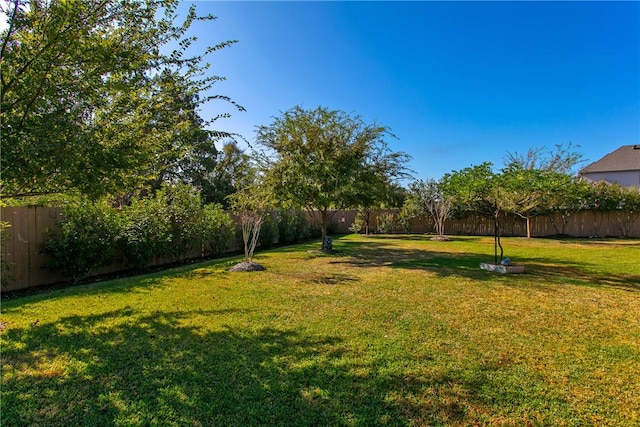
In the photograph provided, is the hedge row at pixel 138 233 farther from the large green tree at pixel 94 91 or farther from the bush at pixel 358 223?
the bush at pixel 358 223

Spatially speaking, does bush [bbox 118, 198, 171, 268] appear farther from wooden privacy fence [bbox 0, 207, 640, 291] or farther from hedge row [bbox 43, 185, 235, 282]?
wooden privacy fence [bbox 0, 207, 640, 291]

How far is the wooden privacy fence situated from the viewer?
18.2 ft

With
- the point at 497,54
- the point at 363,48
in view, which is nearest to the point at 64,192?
the point at 363,48

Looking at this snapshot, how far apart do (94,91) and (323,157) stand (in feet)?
22.0

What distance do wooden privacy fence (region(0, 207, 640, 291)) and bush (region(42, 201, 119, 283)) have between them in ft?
0.65

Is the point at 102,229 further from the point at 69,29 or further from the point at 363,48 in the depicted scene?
the point at 363,48

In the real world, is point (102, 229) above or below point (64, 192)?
below

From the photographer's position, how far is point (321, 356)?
2963 millimetres

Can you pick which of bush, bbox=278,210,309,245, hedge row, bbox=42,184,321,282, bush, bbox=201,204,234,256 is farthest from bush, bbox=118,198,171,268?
bush, bbox=278,210,309,245

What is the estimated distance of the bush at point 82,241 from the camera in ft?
19.7

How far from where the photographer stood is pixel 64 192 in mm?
3506

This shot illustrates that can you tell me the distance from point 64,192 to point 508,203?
899cm

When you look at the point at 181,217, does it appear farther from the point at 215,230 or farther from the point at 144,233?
the point at 215,230

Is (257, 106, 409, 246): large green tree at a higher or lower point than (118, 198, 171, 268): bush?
higher
